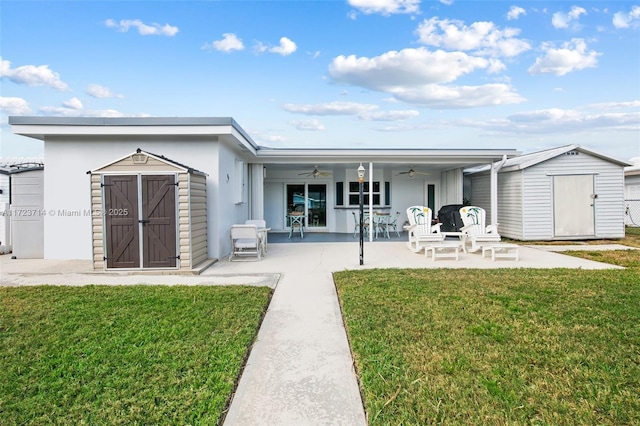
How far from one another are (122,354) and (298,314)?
6.28 ft

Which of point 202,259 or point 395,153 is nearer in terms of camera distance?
point 202,259

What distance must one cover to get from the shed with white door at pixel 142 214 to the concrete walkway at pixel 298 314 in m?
0.39

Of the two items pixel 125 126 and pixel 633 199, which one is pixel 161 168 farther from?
pixel 633 199

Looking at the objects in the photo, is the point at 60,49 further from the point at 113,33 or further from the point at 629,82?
the point at 629,82

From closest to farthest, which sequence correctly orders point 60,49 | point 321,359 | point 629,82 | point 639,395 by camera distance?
point 639,395 < point 321,359 < point 60,49 < point 629,82

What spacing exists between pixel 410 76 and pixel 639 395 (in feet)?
43.9

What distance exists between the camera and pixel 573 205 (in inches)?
471

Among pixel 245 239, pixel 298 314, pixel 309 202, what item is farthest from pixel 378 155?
pixel 298 314

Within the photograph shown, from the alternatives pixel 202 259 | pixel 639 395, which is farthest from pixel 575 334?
pixel 202 259

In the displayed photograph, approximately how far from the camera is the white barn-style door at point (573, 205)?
39.1ft

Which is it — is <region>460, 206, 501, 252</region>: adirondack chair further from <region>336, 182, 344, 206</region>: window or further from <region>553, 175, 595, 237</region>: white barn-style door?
<region>336, 182, 344, 206</region>: window

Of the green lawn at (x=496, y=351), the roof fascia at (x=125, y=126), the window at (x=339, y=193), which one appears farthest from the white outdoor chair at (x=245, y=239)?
the window at (x=339, y=193)

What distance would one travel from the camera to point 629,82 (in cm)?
1141

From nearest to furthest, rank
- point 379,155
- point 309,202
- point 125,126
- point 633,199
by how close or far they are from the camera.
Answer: point 125,126
point 379,155
point 309,202
point 633,199
